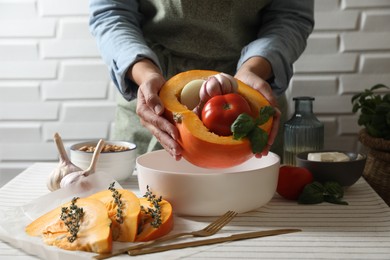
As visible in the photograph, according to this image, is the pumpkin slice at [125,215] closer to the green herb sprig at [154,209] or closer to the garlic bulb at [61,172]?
the green herb sprig at [154,209]

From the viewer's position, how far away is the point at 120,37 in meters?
1.05

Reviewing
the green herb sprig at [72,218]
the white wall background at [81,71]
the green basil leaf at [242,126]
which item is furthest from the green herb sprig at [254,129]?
the white wall background at [81,71]

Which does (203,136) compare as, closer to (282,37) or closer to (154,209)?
(154,209)

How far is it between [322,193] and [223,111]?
23 centimetres

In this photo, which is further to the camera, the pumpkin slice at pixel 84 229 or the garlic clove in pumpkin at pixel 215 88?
the garlic clove in pumpkin at pixel 215 88

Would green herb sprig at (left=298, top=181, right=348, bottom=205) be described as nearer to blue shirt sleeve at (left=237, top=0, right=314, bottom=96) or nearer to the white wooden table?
the white wooden table

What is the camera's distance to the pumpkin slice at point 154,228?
69 centimetres

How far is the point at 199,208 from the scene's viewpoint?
30.9 inches

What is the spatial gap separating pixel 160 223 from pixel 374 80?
1.09 metres

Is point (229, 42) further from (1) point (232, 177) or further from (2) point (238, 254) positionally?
(2) point (238, 254)

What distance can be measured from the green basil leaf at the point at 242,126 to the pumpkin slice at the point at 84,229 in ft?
0.61

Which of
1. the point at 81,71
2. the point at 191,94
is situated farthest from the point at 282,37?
the point at 81,71

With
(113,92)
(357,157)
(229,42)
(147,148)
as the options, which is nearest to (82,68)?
(113,92)

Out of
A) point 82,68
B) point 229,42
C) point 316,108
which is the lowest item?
point 316,108
